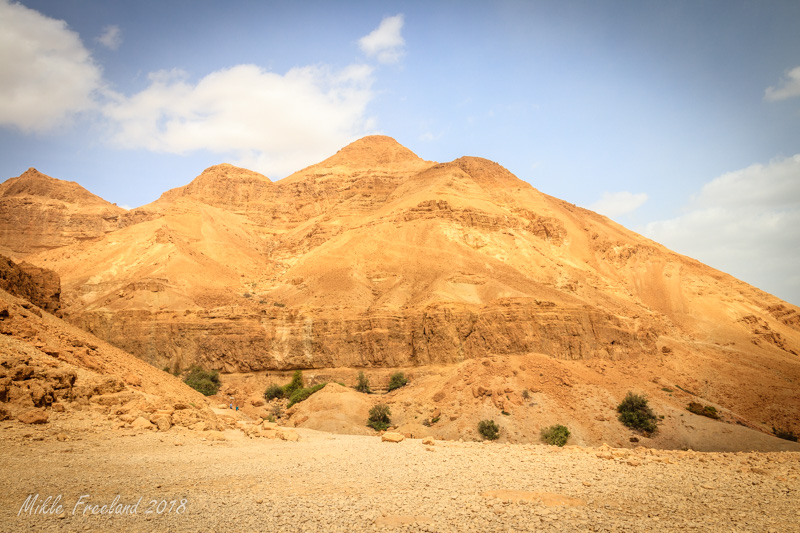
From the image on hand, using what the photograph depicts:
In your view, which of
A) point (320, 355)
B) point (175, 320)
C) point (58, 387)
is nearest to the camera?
point (58, 387)

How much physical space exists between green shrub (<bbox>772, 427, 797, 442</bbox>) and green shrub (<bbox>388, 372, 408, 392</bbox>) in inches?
1100

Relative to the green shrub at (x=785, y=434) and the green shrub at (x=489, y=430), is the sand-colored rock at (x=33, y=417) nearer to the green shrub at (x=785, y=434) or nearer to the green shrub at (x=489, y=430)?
the green shrub at (x=489, y=430)

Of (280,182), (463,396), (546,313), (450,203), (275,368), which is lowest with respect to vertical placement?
(275,368)

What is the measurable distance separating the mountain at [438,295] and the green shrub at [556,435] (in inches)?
155

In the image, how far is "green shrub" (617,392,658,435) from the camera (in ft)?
100

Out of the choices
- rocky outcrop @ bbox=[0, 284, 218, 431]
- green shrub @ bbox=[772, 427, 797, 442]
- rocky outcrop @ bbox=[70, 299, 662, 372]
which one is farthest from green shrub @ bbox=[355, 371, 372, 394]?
green shrub @ bbox=[772, 427, 797, 442]

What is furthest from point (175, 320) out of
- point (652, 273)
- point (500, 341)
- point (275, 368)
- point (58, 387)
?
point (652, 273)

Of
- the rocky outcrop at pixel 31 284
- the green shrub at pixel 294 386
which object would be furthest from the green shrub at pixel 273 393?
the rocky outcrop at pixel 31 284

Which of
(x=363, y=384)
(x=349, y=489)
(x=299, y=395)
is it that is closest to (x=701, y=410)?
(x=363, y=384)

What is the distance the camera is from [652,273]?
77.8 meters

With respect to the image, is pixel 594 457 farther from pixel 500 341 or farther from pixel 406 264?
pixel 406 264

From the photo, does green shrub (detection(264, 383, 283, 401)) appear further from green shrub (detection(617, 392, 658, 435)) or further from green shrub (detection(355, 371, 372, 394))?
green shrub (detection(617, 392, 658, 435))

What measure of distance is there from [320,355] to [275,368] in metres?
5.04

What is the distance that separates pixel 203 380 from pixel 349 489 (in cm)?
4035
